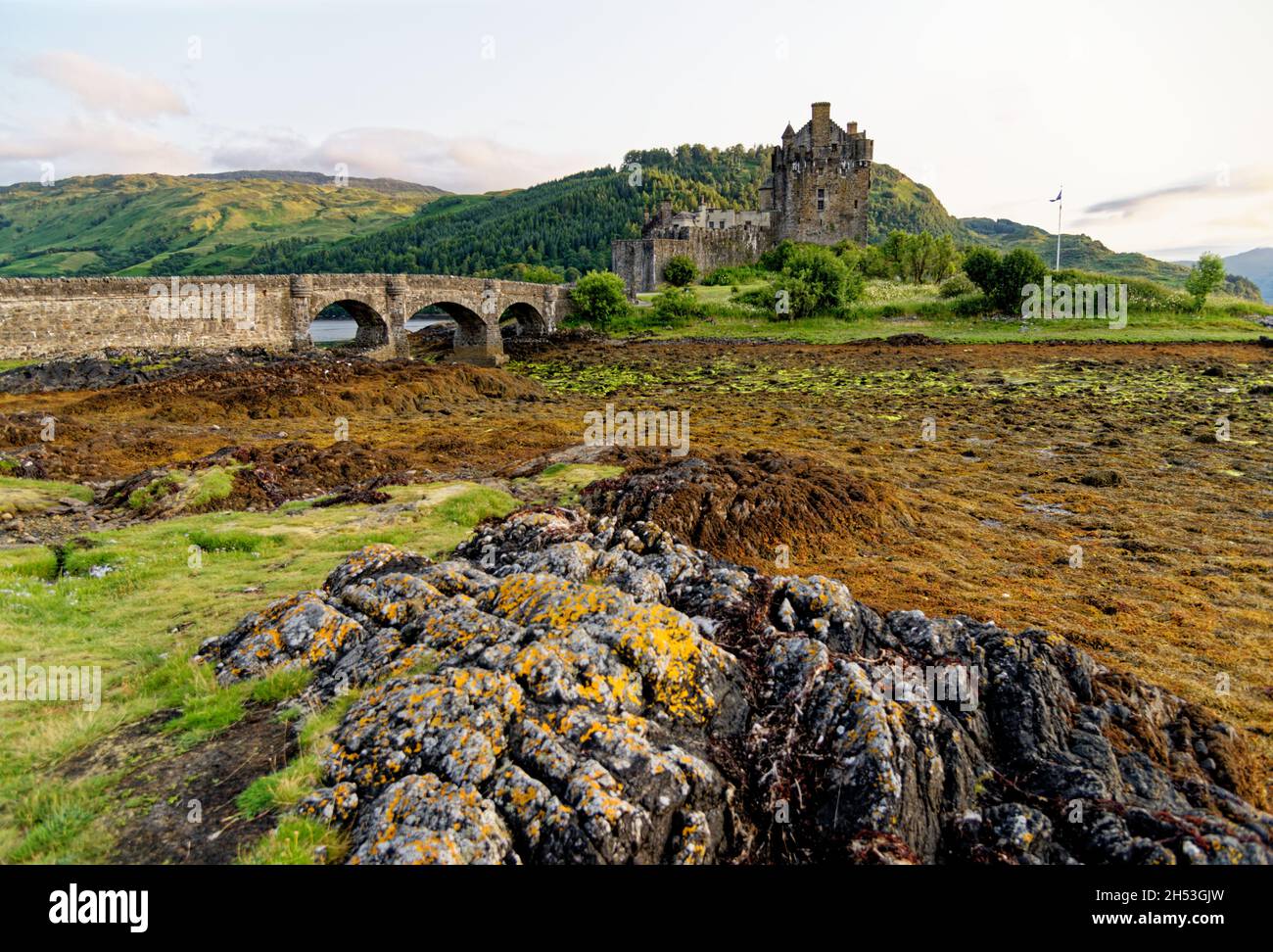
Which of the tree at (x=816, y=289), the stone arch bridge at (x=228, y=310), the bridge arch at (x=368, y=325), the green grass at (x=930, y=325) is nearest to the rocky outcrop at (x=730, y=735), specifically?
the stone arch bridge at (x=228, y=310)

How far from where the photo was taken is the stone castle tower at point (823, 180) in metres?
89.2

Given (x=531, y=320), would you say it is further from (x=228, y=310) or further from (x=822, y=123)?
(x=822, y=123)

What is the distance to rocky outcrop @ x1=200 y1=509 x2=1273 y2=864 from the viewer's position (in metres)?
5.55

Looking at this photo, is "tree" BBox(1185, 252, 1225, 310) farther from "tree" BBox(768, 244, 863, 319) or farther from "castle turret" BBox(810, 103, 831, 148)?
"castle turret" BBox(810, 103, 831, 148)

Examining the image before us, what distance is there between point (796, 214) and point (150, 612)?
94.0 metres

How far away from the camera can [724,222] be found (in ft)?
350

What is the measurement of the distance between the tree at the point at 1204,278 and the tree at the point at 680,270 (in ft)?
164

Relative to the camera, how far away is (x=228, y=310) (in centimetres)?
4534

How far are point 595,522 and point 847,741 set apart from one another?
7321 millimetres

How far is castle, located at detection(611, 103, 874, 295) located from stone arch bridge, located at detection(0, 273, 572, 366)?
26.6 meters

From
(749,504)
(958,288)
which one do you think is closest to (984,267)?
(958,288)

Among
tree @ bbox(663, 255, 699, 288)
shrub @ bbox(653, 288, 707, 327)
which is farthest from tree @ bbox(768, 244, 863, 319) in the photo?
tree @ bbox(663, 255, 699, 288)
